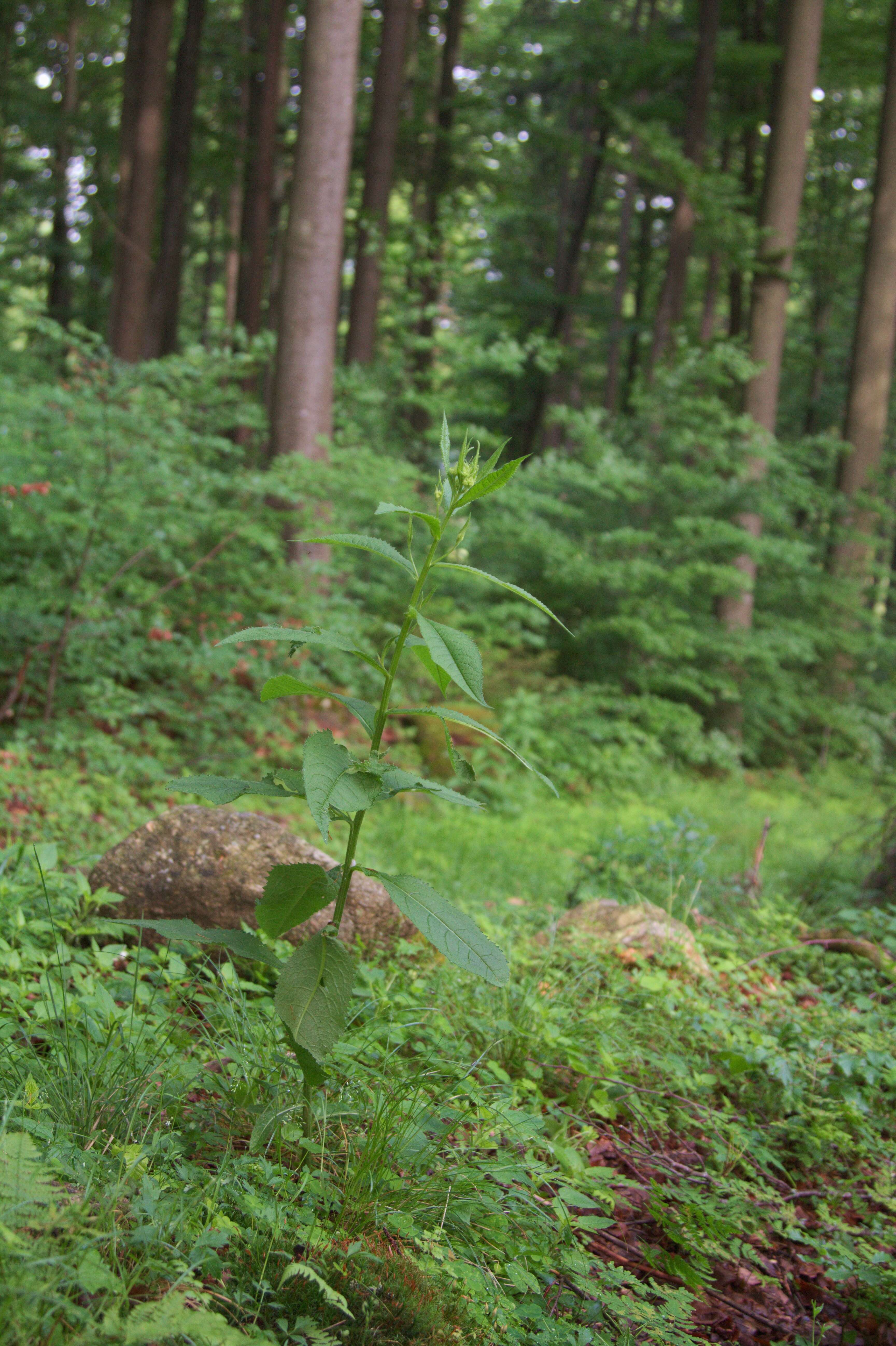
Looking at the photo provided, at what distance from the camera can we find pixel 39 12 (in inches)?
779

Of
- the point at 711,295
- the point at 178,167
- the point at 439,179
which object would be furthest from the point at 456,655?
the point at 711,295

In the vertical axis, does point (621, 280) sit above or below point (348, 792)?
above

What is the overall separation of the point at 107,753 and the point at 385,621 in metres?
3.57

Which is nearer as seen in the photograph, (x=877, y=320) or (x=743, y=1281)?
(x=743, y=1281)

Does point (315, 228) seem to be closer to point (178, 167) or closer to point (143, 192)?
point (143, 192)

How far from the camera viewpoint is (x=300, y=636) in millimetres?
1786

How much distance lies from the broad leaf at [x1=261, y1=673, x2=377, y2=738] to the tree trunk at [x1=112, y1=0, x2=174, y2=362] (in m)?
11.5

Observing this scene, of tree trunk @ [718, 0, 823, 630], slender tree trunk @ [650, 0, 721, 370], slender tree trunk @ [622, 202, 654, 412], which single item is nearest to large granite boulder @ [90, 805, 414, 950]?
tree trunk @ [718, 0, 823, 630]

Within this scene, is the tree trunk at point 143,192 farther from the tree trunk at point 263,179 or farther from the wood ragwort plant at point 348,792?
the wood ragwort plant at point 348,792

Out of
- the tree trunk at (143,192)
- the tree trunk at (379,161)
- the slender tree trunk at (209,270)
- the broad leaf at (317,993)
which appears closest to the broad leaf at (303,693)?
the broad leaf at (317,993)

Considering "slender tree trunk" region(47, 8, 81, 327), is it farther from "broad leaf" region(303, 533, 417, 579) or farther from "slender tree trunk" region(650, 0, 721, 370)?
"broad leaf" region(303, 533, 417, 579)

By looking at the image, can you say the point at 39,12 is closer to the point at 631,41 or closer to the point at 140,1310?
the point at 631,41

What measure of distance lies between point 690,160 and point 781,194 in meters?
2.13

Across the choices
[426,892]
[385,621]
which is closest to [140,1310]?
[426,892]
